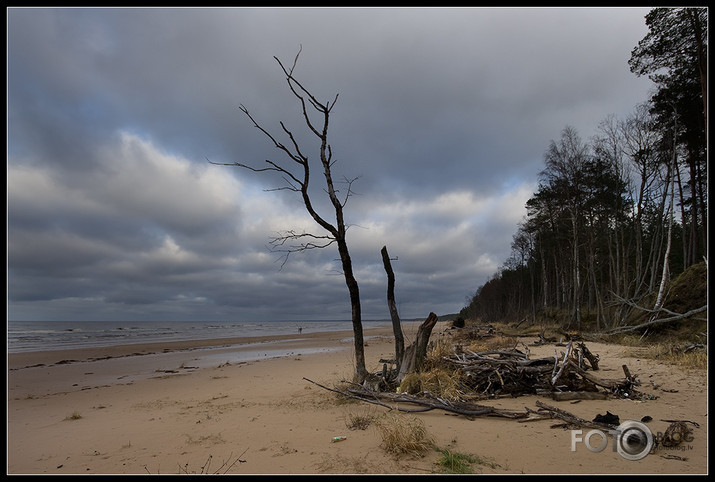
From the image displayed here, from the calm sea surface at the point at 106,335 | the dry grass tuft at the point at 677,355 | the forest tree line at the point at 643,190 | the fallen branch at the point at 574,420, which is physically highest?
the forest tree line at the point at 643,190

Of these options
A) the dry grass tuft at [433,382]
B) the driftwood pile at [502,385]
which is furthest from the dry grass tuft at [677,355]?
the dry grass tuft at [433,382]

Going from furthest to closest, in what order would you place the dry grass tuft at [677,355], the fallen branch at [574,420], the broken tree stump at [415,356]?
the dry grass tuft at [677,355], the broken tree stump at [415,356], the fallen branch at [574,420]

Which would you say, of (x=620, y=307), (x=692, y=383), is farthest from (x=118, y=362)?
(x=620, y=307)

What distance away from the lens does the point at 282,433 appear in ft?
17.6

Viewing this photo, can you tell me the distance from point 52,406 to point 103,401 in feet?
3.45

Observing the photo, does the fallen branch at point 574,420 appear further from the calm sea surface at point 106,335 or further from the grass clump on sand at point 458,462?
the calm sea surface at point 106,335

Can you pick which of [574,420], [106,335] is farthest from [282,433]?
[106,335]

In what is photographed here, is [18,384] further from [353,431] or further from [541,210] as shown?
[541,210]

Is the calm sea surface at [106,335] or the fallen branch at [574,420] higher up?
the fallen branch at [574,420]

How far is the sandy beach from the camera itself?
13.1 feet

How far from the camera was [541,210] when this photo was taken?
3278 cm

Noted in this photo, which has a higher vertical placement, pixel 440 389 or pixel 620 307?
pixel 620 307

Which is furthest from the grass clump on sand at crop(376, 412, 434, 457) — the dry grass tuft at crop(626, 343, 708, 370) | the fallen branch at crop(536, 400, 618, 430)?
the dry grass tuft at crop(626, 343, 708, 370)

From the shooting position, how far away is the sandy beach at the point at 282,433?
13.1 ft
